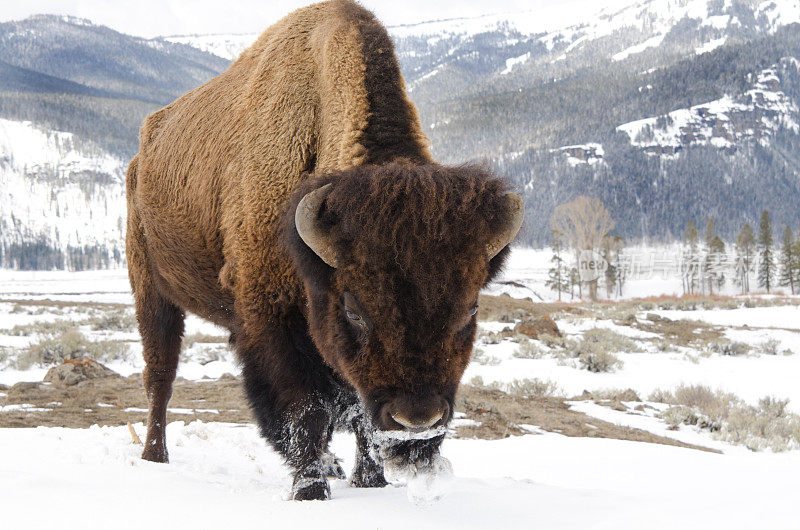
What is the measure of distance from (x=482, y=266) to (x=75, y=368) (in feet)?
30.6

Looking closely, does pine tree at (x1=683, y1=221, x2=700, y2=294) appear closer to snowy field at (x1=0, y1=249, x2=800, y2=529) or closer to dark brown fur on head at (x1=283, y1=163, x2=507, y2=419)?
snowy field at (x1=0, y1=249, x2=800, y2=529)

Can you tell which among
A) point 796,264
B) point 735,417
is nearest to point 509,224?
point 735,417

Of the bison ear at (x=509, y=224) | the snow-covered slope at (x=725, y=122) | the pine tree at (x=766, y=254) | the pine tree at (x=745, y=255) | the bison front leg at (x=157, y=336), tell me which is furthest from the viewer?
the snow-covered slope at (x=725, y=122)

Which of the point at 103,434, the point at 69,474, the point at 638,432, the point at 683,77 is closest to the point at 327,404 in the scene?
the point at 69,474

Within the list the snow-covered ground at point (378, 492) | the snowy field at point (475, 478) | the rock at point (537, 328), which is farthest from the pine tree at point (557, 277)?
the snow-covered ground at point (378, 492)

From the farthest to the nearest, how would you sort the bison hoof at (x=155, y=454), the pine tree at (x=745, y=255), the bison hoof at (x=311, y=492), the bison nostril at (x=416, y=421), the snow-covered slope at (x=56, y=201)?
1. the snow-covered slope at (x=56, y=201)
2. the pine tree at (x=745, y=255)
3. the bison hoof at (x=155, y=454)
4. the bison hoof at (x=311, y=492)
5. the bison nostril at (x=416, y=421)

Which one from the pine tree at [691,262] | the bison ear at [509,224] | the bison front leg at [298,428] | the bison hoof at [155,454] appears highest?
the bison ear at [509,224]

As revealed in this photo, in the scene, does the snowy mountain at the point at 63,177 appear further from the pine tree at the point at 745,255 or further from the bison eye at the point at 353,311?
the bison eye at the point at 353,311

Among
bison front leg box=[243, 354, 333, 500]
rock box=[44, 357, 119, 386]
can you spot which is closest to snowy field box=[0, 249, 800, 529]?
bison front leg box=[243, 354, 333, 500]

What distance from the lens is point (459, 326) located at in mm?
2570

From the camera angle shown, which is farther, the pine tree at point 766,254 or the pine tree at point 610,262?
the pine tree at point 766,254

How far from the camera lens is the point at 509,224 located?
2.80 m

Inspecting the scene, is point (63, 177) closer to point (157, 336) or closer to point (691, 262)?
point (691, 262)

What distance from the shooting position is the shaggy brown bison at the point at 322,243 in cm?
250
